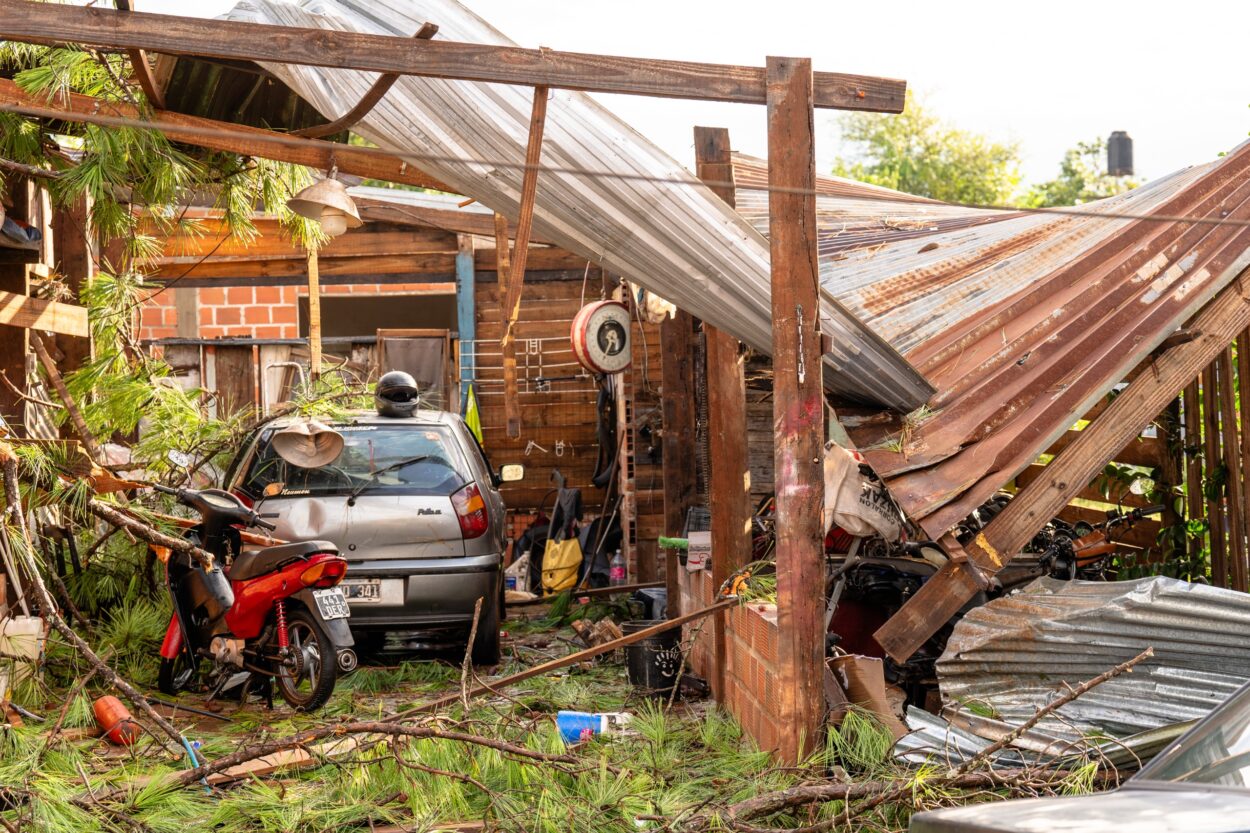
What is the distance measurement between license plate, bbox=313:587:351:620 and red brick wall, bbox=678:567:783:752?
6.64 ft

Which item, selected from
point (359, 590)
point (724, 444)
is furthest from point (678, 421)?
point (359, 590)

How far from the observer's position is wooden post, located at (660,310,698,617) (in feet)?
29.0

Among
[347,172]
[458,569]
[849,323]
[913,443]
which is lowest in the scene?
[458,569]

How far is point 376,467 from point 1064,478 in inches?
169

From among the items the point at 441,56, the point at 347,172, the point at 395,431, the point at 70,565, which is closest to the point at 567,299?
the point at 395,431

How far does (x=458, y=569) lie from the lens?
25.5 feet

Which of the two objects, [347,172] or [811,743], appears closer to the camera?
[811,743]

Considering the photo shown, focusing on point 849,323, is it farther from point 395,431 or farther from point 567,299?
point 567,299

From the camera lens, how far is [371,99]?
195 inches

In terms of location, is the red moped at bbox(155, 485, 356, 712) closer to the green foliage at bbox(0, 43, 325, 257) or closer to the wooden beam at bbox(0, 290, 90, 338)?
the wooden beam at bbox(0, 290, 90, 338)

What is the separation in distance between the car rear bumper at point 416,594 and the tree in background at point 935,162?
2919 cm

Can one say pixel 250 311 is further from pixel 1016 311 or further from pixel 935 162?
pixel 935 162

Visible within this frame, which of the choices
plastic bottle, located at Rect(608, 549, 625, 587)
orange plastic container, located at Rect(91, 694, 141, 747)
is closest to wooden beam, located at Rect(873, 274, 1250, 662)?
orange plastic container, located at Rect(91, 694, 141, 747)

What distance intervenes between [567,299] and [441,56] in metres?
9.04
